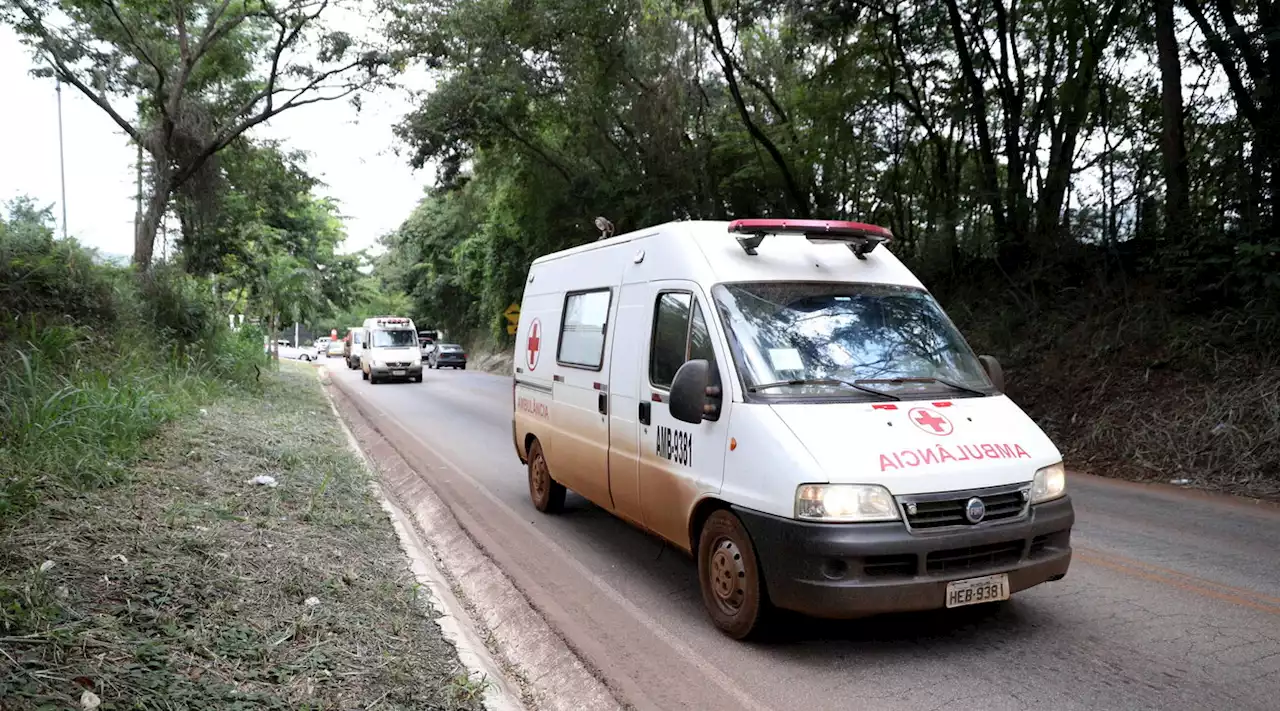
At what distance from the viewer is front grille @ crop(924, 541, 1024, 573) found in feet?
13.3

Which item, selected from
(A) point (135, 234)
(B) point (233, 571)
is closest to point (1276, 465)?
(B) point (233, 571)

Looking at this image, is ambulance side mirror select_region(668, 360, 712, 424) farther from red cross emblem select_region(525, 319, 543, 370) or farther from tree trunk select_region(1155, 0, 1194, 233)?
tree trunk select_region(1155, 0, 1194, 233)

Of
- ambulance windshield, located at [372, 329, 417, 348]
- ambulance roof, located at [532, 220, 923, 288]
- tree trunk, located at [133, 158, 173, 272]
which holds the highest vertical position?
tree trunk, located at [133, 158, 173, 272]

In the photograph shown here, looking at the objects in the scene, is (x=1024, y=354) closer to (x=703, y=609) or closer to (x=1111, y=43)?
(x=1111, y=43)

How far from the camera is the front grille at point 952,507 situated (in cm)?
399

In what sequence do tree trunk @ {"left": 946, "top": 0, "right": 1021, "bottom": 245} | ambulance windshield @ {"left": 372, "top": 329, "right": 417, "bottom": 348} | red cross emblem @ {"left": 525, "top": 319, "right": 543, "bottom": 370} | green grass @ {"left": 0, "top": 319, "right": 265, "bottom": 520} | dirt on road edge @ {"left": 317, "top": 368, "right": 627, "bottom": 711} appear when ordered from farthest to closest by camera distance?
ambulance windshield @ {"left": 372, "top": 329, "right": 417, "bottom": 348} < tree trunk @ {"left": 946, "top": 0, "right": 1021, "bottom": 245} < red cross emblem @ {"left": 525, "top": 319, "right": 543, "bottom": 370} < green grass @ {"left": 0, "top": 319, "right": 265, "bottom": 520} < dirt on road edge @ {"left": 317, "top": 368, "right": 627, "bottom": 711}

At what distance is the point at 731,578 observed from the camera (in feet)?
14.9

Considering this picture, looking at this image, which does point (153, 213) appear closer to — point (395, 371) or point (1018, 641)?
point (395, 371)

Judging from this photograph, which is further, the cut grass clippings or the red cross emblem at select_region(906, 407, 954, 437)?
the red cross emblem at select_region(906, 407, 954, 437)

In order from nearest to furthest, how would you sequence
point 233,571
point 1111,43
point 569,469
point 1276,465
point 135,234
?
point 233,571, point 569,469, point 1276,465, point 1111,43, point 135,234

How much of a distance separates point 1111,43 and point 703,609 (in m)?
12.0

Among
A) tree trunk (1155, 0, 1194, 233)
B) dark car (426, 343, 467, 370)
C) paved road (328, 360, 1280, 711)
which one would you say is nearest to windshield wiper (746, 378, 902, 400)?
paved road (328, 360, 1280, 711)

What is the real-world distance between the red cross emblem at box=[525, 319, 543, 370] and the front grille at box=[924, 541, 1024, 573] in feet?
14.8

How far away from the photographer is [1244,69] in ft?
37.2
